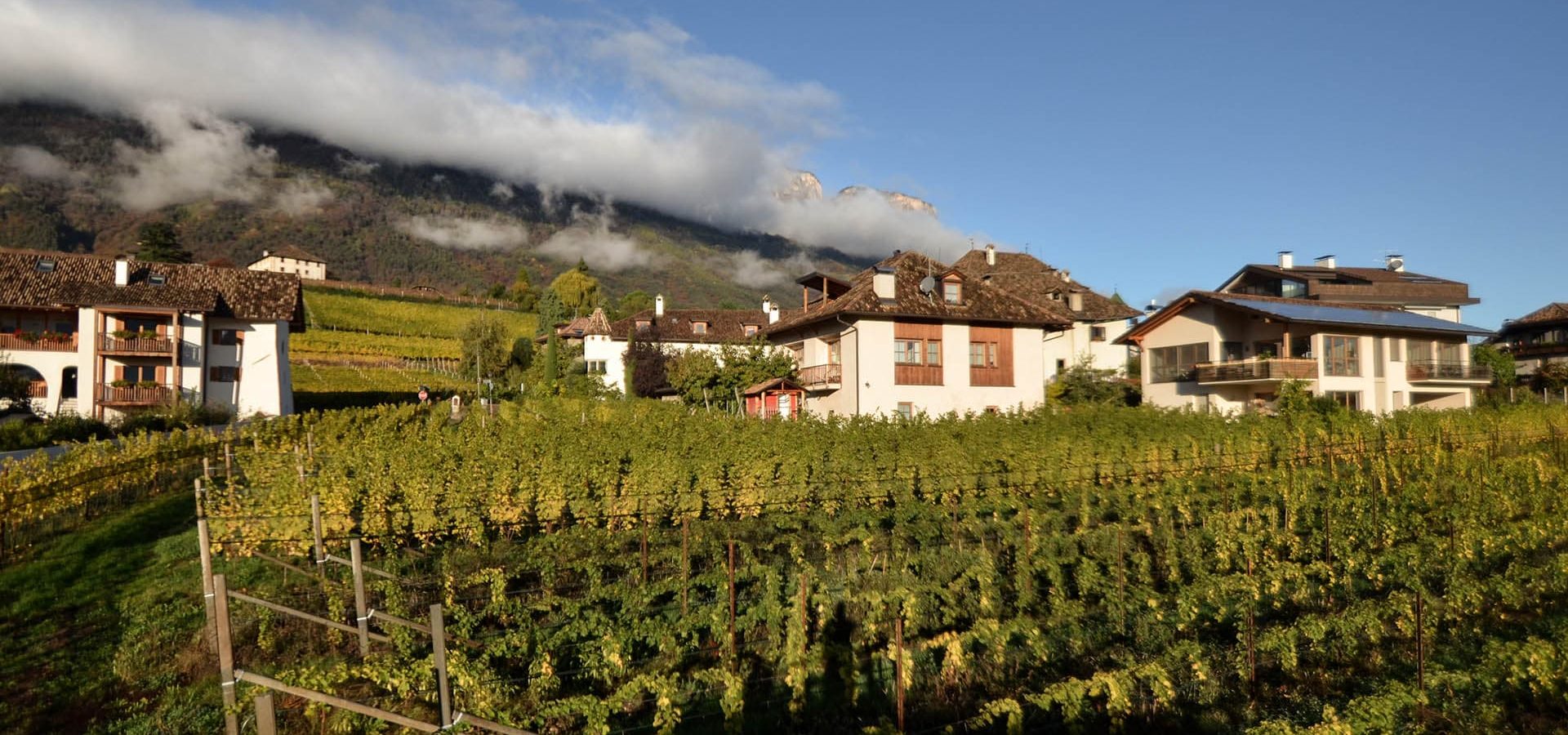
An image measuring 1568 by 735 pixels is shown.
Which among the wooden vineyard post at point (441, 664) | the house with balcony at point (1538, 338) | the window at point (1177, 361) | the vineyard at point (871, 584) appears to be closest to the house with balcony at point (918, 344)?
the window at point (1177, 361)

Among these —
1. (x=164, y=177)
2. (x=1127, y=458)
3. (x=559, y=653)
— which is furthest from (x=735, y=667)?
(x=164, y=177)

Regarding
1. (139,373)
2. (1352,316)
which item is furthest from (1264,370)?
(139,373)

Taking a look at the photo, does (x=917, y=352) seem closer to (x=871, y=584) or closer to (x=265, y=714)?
(x=871, y=584)

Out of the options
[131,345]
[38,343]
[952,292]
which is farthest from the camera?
[131,345]

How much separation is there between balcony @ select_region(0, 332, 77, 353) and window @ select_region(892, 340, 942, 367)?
117ft

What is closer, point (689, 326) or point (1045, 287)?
point (1045, 287)

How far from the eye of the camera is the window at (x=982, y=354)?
3195cm

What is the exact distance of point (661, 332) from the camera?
53.0 m

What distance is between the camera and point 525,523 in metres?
12.5

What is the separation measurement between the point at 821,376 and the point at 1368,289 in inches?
1530

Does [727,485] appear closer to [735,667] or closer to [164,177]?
[735,667]

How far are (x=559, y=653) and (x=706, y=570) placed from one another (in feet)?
7.85

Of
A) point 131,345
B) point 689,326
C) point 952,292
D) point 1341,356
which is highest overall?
point 689,326

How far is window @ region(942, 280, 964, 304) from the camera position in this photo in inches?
1278
